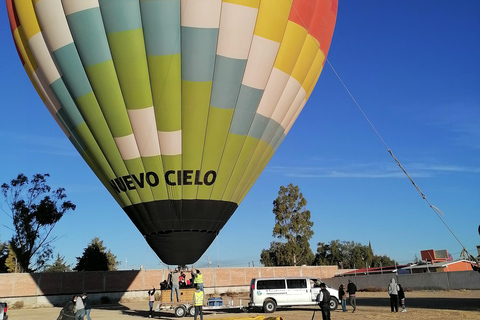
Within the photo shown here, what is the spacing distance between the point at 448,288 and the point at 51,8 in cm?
3218

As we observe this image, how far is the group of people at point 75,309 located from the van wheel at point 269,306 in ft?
26.5

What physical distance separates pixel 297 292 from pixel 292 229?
35278mm

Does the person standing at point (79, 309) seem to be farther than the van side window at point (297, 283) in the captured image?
No

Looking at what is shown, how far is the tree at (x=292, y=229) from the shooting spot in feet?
174

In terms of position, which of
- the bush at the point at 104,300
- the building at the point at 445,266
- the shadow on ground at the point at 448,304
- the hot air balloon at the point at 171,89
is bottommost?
the shadow on ground at the point at 448,304

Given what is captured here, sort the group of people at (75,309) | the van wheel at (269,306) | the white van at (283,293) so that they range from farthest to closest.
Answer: the white van at (283,293) → the van wheel at (269,306) → the group of people at (75,309)

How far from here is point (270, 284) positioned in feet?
65.8

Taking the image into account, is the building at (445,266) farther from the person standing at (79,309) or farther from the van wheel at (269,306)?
the person standing at (79,309)

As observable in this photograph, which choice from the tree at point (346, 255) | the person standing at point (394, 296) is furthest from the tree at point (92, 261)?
the tree at point (346, 255)

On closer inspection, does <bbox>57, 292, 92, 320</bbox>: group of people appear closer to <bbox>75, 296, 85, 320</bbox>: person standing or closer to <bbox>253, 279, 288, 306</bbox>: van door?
<bbox>75, 296, 85, 320</bbox>: person standing

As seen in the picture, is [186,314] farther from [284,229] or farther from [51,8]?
[284,229]

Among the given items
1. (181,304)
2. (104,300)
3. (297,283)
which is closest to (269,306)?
(297,283)

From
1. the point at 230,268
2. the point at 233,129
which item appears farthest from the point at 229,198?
the point at 230,268

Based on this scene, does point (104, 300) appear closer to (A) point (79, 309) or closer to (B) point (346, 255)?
(A) point (79, 309)
